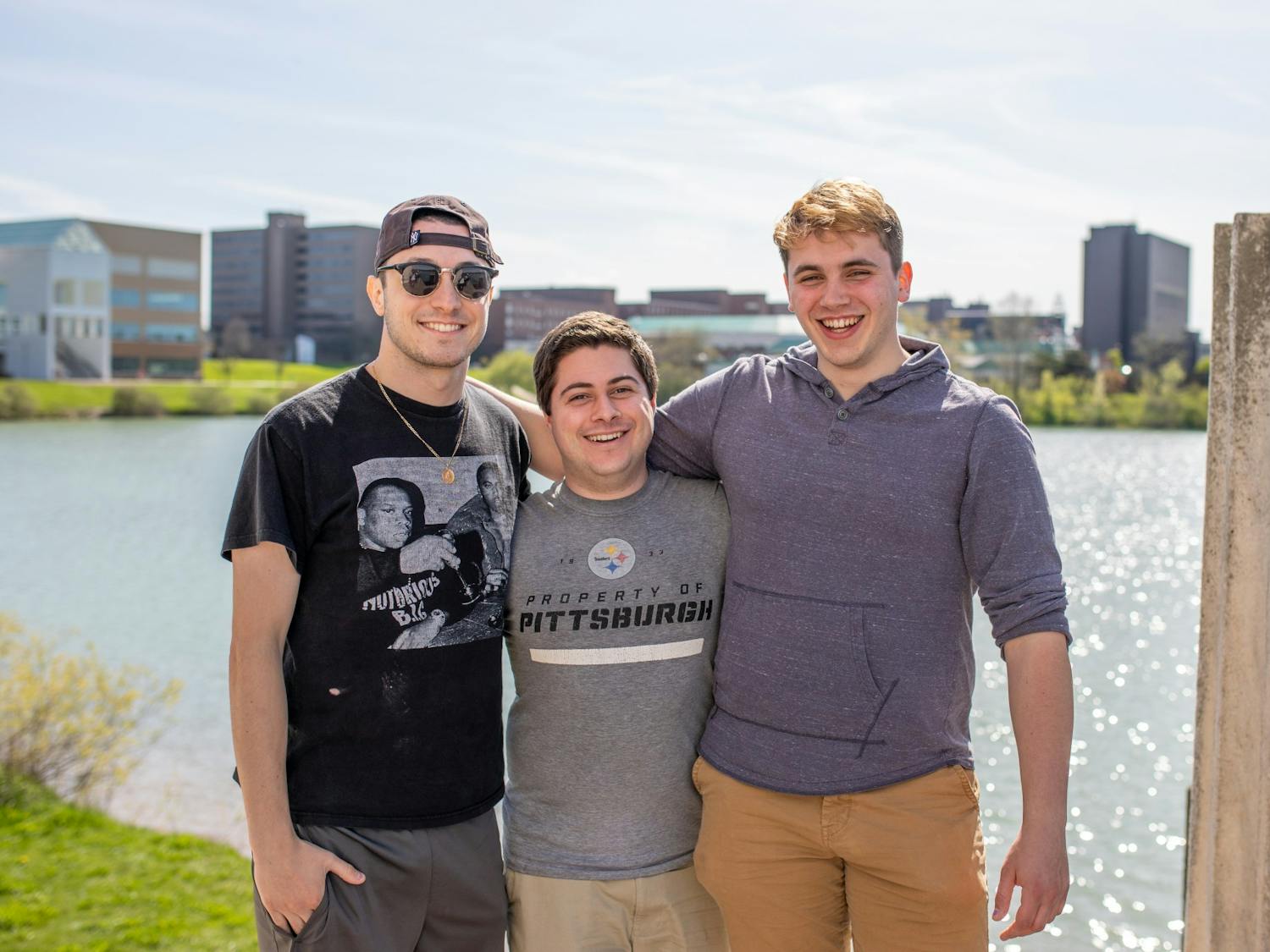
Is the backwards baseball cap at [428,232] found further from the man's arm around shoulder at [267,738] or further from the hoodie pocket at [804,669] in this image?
the hoodie pocket at [804,669]

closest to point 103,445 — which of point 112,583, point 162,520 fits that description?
point 162,520

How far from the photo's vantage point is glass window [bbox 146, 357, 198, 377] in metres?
83.8

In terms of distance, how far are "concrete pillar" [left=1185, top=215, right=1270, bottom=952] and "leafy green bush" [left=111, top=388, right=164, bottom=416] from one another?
67.9 m

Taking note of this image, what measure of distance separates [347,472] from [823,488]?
133 centimetres

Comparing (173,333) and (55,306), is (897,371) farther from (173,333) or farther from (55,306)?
(173,333)

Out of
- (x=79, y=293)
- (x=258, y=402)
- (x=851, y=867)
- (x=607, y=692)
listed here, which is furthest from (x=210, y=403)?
(x=851, y=867)

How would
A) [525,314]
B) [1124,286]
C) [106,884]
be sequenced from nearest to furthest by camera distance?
[106,884], [525,314], [1124,286]

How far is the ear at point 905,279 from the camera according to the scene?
3.21 meters

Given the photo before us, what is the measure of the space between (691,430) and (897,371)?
0.67 metres

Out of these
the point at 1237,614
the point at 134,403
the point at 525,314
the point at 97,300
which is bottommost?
the point at 1237,614

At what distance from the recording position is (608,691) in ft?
10.4

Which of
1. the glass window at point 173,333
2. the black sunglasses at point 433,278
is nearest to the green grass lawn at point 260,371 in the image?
the glass window at point 173,333

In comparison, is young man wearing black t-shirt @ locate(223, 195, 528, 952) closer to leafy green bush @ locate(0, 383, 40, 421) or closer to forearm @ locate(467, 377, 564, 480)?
forearm @ locate(467, 377, 564, 480)

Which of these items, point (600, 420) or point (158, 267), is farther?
point (158, 267)
